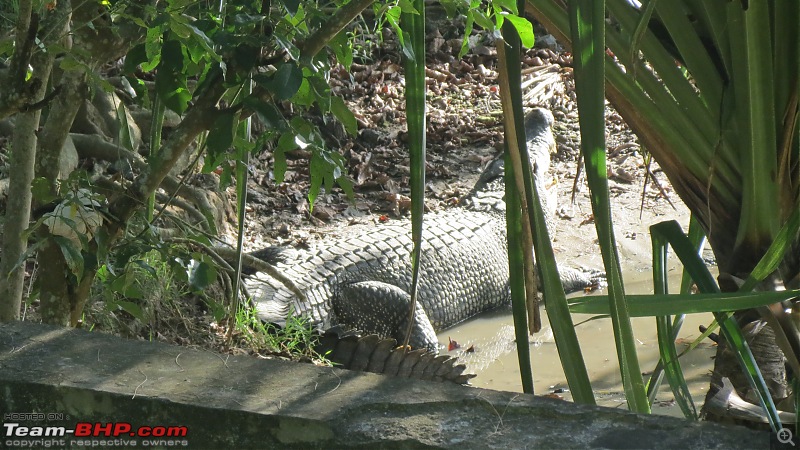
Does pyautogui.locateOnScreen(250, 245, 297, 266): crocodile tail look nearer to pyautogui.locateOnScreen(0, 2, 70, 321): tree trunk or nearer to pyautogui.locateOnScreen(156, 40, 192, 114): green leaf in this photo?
pyautogui.locateOnScreen(0, 2, 70, 321): tree trunk

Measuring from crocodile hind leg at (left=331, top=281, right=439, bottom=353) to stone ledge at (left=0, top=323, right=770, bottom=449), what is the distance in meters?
3.47

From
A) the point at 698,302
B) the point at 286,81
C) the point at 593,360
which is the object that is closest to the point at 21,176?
the point at 286,81

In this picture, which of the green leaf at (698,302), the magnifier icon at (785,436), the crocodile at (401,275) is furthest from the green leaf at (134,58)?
the crocodile at (401,275)

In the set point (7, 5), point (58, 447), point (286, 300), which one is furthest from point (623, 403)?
point (7, 5)


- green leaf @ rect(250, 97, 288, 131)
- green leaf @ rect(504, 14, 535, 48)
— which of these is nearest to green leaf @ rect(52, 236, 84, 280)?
green leaf @ rect(250, 97, 288, 131)

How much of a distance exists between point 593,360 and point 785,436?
Answer: 3.09 metres

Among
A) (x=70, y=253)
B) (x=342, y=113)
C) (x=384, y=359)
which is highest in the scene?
(x=342, y=113)

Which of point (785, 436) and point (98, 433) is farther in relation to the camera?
point (98, 433)

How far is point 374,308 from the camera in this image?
16.4 ft

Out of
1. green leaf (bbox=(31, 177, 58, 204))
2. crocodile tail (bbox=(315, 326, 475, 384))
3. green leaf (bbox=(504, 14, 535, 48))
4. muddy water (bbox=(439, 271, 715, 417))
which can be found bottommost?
muddy water (bbox=(439, 271, 715, 417))

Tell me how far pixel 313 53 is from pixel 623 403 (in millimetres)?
2313

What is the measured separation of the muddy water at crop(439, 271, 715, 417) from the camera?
147 inches

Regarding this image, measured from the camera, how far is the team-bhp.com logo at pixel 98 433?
50.1 inches

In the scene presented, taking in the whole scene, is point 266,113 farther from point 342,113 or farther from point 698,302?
point 698,302
